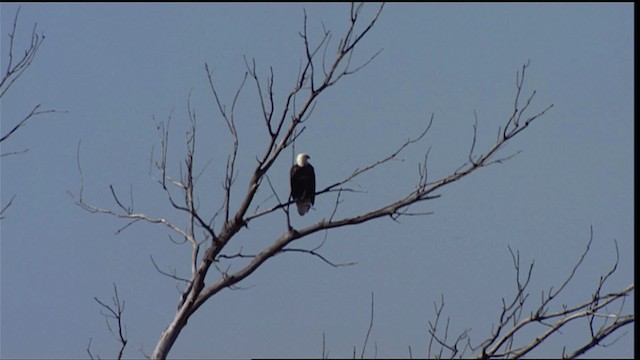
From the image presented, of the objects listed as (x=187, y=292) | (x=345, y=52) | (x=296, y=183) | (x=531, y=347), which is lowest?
(x=531, y=347)

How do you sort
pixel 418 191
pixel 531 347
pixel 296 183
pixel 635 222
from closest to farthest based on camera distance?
pixel 531 347 < pixel 418 191 < pixel 635 222 < pixel 296 183

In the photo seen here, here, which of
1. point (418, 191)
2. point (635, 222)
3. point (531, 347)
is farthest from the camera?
point (635, 222)

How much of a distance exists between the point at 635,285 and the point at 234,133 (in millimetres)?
1622

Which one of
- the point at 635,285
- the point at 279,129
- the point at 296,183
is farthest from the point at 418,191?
the point at 296,183

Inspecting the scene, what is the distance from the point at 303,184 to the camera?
9203mm

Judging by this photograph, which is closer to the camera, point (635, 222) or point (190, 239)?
point (190, 239)

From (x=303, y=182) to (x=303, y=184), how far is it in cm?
2

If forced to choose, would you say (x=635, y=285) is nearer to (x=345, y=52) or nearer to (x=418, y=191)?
(x=418, y=191)

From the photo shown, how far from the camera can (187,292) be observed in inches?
183

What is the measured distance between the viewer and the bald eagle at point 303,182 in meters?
9.16

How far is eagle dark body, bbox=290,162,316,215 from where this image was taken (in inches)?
360

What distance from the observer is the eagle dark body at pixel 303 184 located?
9.16 meters

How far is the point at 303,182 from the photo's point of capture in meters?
9.22

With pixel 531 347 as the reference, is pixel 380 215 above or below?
above
